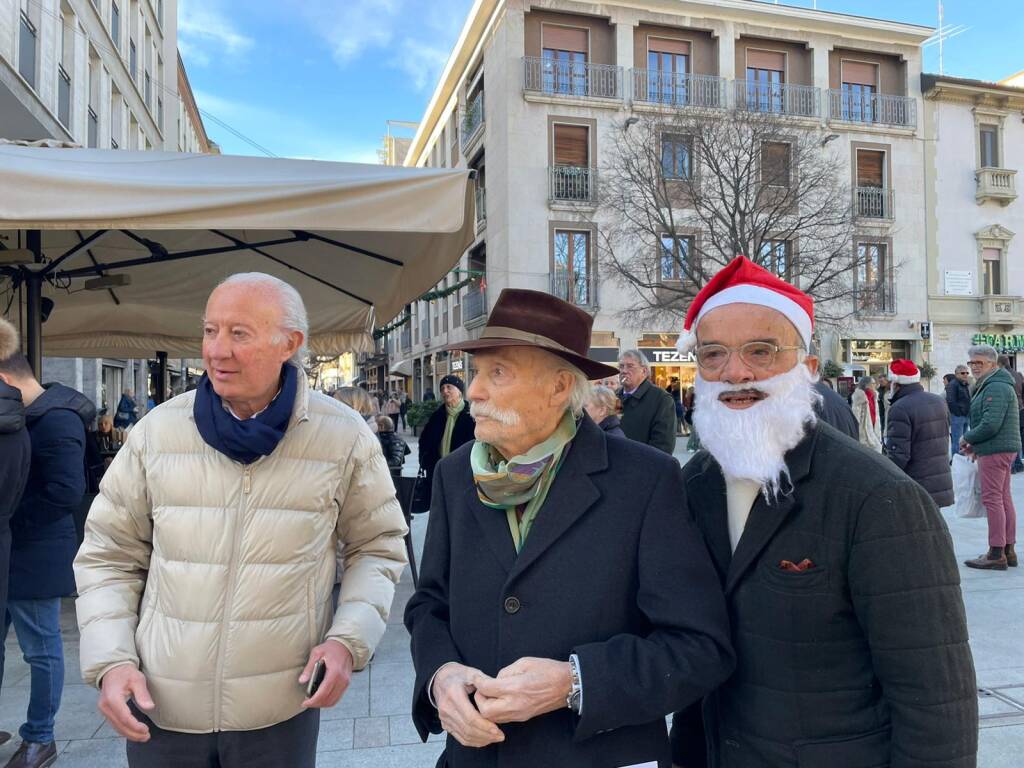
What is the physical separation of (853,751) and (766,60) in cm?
2702

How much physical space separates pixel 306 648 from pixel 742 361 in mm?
1384

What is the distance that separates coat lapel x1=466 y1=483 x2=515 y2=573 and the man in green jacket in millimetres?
5769

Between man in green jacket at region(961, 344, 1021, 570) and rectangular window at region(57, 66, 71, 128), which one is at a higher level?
rectangular window at region(57, 66, 71, 128)

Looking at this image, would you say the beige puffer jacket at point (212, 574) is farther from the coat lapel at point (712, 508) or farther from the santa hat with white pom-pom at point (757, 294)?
the santa hat with white pom-pom at point (757, 294)

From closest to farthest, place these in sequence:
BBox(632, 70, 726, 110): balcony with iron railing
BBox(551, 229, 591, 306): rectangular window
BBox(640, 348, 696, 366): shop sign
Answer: BBox(551, 229, 591, 306): rectangular window → BBox(640, 348, 696, 366): shop sign → BBox(632, 70, 726, 110): balcony with iron railing

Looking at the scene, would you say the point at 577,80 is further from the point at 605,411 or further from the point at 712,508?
the point at 712,508

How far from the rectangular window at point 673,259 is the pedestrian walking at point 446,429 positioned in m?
14.1

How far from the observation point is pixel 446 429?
6.30 metres

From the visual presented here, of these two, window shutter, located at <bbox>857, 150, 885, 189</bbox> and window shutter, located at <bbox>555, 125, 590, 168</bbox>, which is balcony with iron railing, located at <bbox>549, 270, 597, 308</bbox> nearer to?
window shutter, located at <bbox>555, 125, 590, 168</bbox>

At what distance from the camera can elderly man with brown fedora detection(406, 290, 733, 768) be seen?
54.2 inches

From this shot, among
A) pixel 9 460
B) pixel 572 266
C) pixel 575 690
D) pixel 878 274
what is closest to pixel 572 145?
pixel 572 266

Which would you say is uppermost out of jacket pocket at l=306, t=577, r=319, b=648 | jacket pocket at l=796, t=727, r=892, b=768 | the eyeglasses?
the eyeglasses

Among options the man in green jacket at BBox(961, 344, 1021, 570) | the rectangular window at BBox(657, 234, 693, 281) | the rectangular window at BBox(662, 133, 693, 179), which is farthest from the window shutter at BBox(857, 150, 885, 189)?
the man in green jacket at BBox(961, 344, 1021, 570)

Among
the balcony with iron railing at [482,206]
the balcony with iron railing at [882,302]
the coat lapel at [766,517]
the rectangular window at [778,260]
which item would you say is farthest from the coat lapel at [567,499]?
the balcony with iron railing at [482,206]
